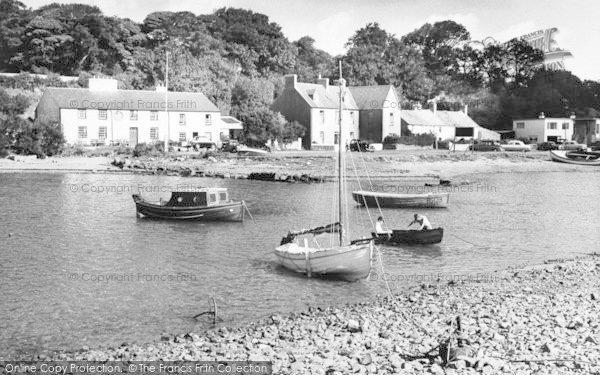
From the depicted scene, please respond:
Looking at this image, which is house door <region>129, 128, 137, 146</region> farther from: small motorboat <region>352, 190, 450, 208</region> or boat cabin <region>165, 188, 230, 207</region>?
boat cabin <region>165, 188, 230, 207</region>

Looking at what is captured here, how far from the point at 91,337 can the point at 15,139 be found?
6359 centimetres

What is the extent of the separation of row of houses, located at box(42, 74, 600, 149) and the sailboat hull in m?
50.2

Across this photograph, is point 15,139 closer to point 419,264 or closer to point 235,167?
point 235,167

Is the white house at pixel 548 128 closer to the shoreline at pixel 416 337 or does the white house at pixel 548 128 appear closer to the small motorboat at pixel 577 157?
the small motorboat at pixel 577 157

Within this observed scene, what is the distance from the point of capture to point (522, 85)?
141250 millimetres

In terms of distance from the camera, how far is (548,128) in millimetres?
114750

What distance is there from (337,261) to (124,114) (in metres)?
65.7

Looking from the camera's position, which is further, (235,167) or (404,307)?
(235,167)

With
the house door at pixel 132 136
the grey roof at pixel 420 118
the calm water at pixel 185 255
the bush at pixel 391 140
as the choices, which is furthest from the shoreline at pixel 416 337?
the grey roof at pixel 420 118

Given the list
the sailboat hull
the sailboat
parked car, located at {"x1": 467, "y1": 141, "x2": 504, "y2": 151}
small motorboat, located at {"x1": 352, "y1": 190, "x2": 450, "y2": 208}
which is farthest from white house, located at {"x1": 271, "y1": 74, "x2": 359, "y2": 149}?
the sailboat hull

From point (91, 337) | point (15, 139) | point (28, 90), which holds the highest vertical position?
point (28, 90)

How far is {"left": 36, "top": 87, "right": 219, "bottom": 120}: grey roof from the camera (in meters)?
83.6

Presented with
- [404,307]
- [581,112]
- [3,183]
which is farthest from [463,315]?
[581,112]

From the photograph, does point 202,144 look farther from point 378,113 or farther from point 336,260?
point 336,260
